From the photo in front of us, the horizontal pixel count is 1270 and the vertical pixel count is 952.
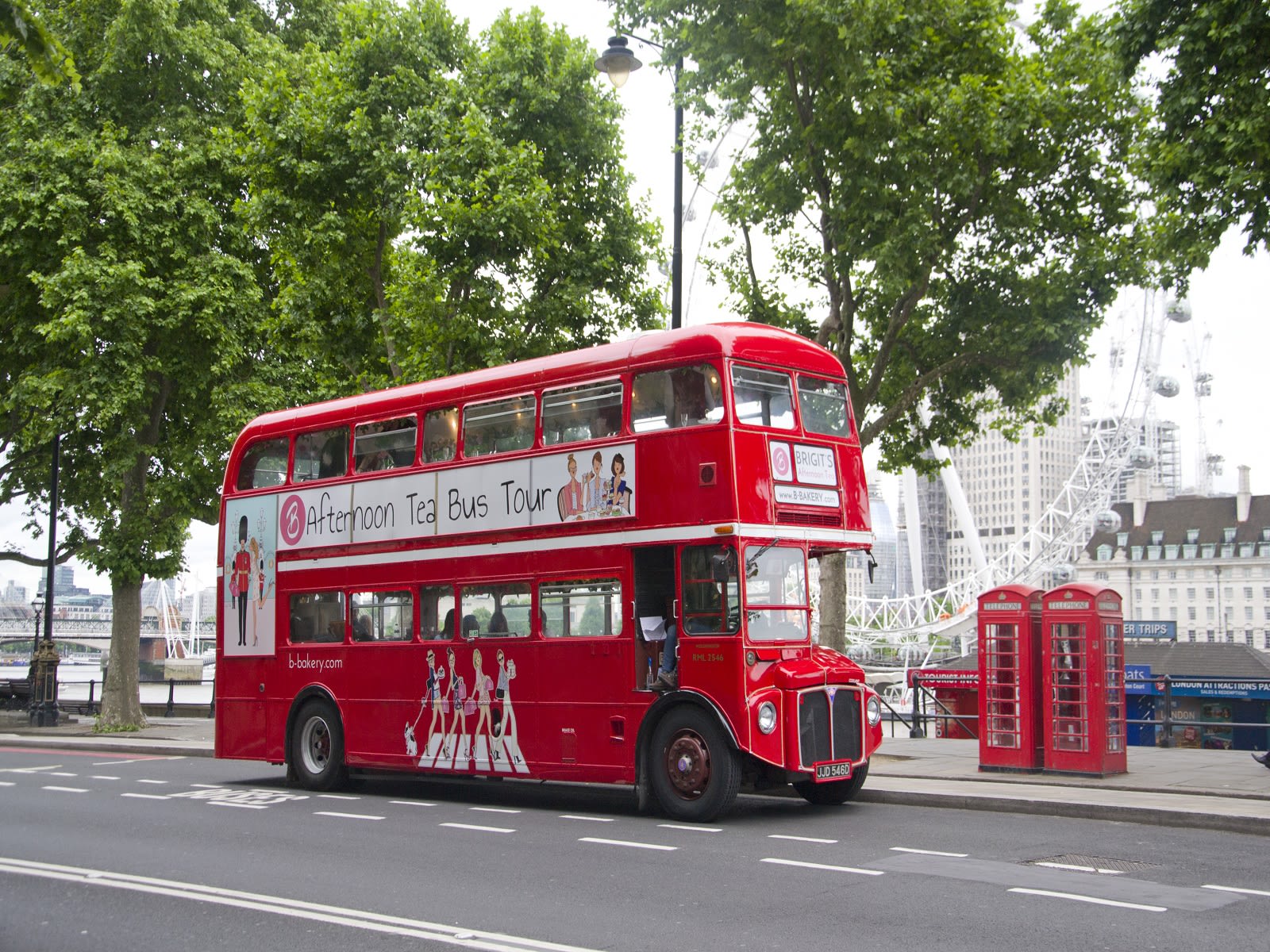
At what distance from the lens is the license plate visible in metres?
12.9

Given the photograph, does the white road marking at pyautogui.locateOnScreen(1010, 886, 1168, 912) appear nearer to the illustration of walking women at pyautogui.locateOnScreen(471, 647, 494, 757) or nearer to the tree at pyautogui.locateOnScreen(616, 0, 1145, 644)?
the illustration of walking women at pyautogui.locateOnScreen(471, 647, 494, 757)

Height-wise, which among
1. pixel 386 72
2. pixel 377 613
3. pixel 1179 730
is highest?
pixel 386 72

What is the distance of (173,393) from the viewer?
30.1 metres

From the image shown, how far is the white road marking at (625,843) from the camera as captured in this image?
36.4ft

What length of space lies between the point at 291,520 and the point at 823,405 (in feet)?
24.2

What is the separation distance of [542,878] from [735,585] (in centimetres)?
394

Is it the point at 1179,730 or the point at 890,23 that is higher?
the point at 890,23

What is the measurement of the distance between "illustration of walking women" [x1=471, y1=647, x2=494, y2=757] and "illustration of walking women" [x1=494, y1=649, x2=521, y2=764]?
11 cm

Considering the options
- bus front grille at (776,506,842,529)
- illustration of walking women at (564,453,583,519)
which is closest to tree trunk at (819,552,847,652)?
bus front grille at (776,506,842,529)

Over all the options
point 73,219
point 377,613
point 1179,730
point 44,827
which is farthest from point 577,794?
point 1179,730

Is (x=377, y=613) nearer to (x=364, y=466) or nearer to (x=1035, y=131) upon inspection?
(x=364, y=466)

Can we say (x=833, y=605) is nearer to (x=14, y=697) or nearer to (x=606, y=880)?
(x=606, y=880)

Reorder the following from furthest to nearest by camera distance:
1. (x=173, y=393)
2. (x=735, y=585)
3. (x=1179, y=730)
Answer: (x=1179, y=730) → (x=173, y=393) → (x=735, y=585)

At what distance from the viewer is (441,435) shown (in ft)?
51.5
